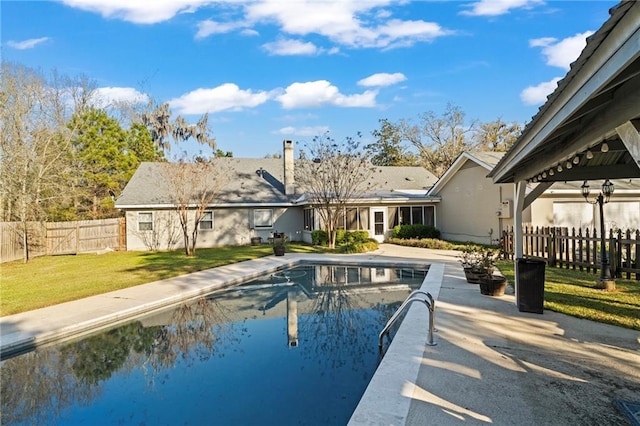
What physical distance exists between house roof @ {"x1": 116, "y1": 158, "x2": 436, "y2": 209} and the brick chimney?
0.44m

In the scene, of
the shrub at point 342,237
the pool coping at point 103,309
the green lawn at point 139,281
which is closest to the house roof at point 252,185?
the shrub at point 342,237

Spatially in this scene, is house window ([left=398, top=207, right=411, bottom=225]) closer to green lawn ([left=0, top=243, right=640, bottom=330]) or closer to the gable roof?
the gable roof

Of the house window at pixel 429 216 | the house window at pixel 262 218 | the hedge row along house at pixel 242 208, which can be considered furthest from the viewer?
the house window at pixel 262 218

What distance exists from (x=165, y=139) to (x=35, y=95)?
16.3m

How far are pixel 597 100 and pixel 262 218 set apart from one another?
20630 millimetres

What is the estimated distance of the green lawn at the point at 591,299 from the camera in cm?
646

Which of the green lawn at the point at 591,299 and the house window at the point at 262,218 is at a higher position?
the house window at the point at 262,218

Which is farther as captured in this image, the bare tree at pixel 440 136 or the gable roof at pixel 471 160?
the bare tree at pixel 440 136

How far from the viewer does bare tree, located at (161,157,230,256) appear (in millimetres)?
19266

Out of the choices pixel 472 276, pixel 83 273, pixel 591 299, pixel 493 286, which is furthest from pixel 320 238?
pixel 591 299

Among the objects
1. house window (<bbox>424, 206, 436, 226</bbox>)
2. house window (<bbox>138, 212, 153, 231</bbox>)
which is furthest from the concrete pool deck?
house window (<bbox>424, 206, 436, 226</bbox>)

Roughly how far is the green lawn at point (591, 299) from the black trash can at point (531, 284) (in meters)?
0.57

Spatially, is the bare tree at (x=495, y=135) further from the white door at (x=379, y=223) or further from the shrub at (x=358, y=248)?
the shrub at (x=358, y=248)

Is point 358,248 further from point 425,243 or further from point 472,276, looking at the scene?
point 472,276
